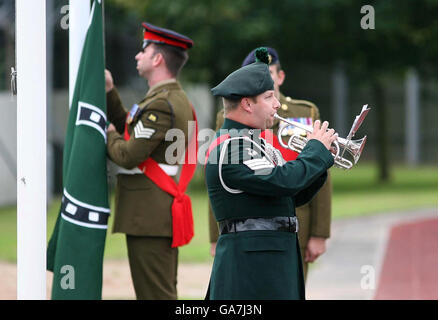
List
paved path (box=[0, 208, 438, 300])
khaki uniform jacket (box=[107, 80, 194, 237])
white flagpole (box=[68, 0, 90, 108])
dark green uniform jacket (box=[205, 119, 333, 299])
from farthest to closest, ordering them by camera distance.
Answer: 1. paved path (box=[0, 208, 438, 300])
2. khaki uniform jacket (box=[107, 80, 194, 237])
3. white flagpole (box=[68, 0, 90, 108])
4. dark green uniform jacket (box=[205, 119, 333, 299])

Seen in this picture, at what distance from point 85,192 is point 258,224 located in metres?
1.47

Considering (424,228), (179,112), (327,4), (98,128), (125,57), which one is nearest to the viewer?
(98,128)

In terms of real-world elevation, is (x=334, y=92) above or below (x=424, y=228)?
above

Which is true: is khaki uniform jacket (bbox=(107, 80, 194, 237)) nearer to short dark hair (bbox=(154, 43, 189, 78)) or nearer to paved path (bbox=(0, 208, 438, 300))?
short dark hair (bbox=(154, 43, 189, 78))

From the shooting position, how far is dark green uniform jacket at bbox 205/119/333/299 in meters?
3.80

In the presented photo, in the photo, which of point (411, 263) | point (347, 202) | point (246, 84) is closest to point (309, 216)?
point (246, 84)

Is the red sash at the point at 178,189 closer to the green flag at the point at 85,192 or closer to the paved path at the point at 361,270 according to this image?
the green flag at the point at 85,192

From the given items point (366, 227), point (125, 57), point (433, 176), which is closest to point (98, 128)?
point (366, 227)

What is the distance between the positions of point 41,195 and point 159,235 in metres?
1.07

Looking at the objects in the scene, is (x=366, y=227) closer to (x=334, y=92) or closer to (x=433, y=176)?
(x=433, y=176)

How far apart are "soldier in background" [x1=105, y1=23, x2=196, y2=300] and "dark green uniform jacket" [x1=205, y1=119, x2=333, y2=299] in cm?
148

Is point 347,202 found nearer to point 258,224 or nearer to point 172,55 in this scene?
point 172,55

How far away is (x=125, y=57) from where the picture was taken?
2522cm

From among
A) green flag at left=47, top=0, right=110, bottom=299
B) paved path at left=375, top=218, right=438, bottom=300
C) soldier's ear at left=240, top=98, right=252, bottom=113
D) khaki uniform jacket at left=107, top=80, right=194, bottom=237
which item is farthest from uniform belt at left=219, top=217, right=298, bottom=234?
paved path at left=375, top=218, right=438, bottom=300
